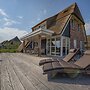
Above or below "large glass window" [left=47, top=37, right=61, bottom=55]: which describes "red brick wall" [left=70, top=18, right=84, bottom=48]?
above

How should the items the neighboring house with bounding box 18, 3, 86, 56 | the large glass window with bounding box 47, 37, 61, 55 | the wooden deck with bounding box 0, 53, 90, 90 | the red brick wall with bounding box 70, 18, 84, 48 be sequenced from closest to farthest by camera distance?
the wooden deck with bounding box 0, 53, 90, 90, the neighboring house with bounding box 18, 3, 86, 56, the large glass window with bounding box 47, 37, 61, 55, the red brick wall with bounding box 70, 18, 84, 48

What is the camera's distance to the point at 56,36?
13.0 meters

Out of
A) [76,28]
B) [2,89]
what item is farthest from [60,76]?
[76,28]

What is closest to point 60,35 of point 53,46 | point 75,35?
point 53,46

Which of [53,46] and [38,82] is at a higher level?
[53,46]

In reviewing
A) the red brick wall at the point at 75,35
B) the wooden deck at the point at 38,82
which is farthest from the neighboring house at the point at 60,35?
the wooden deck at the point at 38,82

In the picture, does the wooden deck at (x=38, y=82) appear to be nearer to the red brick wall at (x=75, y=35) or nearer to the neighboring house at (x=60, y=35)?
the neighboring house at (x=60, y=35)

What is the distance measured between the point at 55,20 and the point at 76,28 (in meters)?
2.99

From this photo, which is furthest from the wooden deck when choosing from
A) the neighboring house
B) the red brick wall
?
the red brick wall

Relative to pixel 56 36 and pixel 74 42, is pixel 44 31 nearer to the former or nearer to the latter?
pixel 56 36

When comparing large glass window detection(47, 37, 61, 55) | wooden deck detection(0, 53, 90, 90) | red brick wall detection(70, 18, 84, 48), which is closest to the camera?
wooden deck detection(0, 53, 90, 90)

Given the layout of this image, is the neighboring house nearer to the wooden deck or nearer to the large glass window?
the large glass window

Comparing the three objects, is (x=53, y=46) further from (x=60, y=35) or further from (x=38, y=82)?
(x=38, y=82)

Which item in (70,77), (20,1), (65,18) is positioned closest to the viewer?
(70,77)
